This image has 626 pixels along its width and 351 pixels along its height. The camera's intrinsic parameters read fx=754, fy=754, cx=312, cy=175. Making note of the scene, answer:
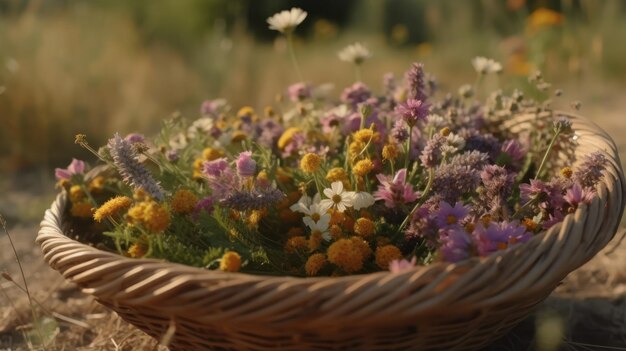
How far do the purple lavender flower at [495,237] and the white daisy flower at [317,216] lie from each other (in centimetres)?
26

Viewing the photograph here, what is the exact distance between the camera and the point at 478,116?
5.71 ft

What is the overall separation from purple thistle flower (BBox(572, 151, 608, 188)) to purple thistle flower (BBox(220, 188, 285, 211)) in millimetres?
525

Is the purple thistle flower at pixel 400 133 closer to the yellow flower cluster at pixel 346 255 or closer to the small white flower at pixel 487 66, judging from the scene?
the yellow flower cluster at pixel 346 255

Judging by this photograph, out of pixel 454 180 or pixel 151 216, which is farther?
pixel 454 180

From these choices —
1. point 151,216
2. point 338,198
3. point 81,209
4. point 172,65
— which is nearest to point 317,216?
point 338,198

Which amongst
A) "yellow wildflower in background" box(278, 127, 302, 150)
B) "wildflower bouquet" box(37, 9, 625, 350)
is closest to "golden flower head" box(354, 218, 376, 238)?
"wildflower bouquet" box(37, 9, 625, 350)

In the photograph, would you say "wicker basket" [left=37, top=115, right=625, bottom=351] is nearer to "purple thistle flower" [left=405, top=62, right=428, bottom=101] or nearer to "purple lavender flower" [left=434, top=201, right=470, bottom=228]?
"purple lavender flower" [left=434, top=201, right=470, bottom=228]

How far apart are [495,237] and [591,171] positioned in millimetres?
298

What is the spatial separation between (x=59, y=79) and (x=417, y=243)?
2684mm

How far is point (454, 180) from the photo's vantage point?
4.08 ft

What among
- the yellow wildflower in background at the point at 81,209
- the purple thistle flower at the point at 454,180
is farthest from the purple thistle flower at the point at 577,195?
the yellow wildflower in background at the point at 81,209

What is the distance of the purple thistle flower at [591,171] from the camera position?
1282 mm

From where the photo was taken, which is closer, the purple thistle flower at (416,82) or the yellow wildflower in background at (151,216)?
the yellow wildflower in background at (151,216)

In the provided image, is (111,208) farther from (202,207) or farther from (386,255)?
(386,255)
